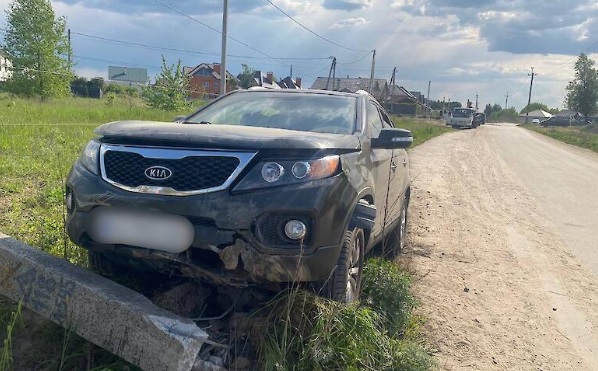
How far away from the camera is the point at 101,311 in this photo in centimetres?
269

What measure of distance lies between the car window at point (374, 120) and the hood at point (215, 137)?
3.31ft

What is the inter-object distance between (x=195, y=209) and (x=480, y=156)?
1735cm

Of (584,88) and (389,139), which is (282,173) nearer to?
(389,139)

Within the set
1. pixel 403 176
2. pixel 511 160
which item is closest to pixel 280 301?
pixel 403 176

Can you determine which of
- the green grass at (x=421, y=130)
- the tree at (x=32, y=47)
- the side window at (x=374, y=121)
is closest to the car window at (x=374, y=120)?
the side window at (x=374, y=121)

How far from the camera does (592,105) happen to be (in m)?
74.8

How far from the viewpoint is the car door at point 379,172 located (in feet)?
12.9

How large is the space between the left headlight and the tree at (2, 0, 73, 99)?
38.5m

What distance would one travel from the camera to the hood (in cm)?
285

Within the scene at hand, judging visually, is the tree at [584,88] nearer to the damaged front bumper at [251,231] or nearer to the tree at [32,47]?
the tree at [32,47]

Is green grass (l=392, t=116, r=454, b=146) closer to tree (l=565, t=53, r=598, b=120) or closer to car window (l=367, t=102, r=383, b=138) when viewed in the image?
car window (l=367, t=102, r=383, b=138)

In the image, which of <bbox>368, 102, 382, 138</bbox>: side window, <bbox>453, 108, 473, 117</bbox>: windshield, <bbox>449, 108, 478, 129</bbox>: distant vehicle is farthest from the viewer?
<bbox>453, 108, 473, 117</bbox>: windshield

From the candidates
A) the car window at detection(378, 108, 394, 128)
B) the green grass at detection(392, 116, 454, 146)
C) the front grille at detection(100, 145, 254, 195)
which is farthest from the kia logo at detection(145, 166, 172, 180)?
the green grass at detection(392, 116, 454, 146)

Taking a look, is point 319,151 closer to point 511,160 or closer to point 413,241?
point 413,241
